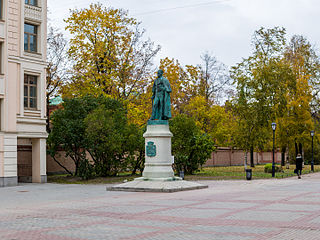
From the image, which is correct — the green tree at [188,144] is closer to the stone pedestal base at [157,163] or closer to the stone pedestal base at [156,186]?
the stone pedestal base at [157,163]

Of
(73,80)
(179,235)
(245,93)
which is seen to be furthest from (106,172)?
(179,235)

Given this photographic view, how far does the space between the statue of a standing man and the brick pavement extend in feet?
21.1

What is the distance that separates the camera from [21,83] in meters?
28.1

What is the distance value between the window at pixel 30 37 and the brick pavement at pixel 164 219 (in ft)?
46.6

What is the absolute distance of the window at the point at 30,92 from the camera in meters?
28.8

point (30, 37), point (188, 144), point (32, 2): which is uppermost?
point (32, 2)

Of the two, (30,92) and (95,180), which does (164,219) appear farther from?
(30,92)

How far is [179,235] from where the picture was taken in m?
9.59

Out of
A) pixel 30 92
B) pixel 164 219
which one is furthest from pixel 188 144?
pixel 164 219

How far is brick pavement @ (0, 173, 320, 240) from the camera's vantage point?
31.7 feet

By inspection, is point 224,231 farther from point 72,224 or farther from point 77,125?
point 77,125

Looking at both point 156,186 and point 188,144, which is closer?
point 156,186

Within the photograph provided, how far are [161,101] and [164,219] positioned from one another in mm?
11858

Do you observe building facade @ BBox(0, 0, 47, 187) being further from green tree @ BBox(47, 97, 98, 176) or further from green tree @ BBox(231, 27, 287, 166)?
green tree @ BBox(231, 27, 287, 166)
